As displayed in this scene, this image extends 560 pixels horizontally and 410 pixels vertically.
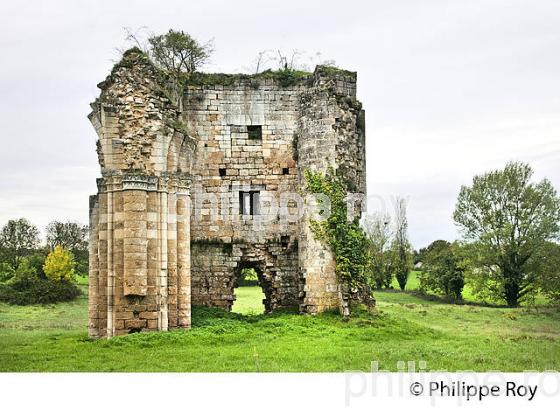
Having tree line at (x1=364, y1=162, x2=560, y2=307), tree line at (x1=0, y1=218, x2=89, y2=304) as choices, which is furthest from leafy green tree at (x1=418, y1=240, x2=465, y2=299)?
tree line at (x1=0, y1=218, x2=89, y2=304)

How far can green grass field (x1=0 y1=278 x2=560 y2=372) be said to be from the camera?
1224 cm

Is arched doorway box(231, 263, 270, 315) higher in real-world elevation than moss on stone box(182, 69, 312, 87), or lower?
lower

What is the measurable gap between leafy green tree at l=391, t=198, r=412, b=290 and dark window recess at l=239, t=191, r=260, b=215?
72.3ft

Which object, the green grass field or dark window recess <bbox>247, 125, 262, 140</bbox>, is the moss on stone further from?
the green grass field

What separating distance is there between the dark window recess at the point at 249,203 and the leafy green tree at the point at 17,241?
845cm

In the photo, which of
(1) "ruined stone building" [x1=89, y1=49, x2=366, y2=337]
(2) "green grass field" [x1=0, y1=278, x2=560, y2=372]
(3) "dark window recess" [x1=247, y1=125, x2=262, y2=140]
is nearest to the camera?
(2) "green grass field" [x1=0, y1=278, x2=560, y2=372]

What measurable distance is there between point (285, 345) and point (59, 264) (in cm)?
1322

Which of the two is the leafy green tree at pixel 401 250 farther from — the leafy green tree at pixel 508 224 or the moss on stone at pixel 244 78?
the moss on stone at pixel 244 78

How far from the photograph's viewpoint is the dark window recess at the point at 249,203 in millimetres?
18938

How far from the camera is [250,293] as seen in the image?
3409 cm

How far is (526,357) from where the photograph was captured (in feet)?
41.7

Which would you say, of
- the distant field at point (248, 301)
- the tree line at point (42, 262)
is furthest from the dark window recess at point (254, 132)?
the tree line at point (42, 262)
